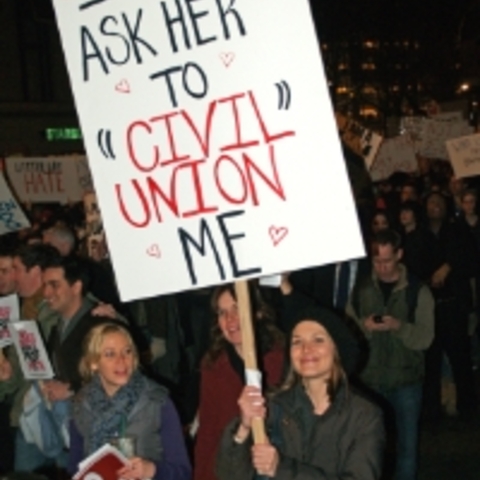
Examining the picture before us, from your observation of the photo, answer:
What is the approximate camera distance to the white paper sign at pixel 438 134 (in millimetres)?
16500

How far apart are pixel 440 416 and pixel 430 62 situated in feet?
119

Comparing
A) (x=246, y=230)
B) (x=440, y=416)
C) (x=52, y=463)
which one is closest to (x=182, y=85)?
(x=246, y=230)

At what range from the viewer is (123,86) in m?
3.67

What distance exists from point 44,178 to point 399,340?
792 centimetres

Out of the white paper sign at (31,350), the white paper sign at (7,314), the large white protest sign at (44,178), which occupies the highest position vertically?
the large white protest sign at (44,178)

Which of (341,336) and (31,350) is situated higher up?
(31,350)

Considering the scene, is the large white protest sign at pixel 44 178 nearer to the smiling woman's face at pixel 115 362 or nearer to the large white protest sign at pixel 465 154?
the large white protest sign at pixel 465 154

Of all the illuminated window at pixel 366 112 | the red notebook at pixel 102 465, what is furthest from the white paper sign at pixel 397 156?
the illuminated window at pixel 366 112

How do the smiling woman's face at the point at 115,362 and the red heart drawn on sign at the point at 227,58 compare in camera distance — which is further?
the smiling woman's face at the point at 115,362

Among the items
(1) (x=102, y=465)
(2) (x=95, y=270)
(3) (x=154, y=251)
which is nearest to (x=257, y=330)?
(1) (x=102, y=465)

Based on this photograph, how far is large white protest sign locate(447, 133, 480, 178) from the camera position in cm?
1307

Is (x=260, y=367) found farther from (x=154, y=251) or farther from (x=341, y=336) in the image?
(x=154, y=251)

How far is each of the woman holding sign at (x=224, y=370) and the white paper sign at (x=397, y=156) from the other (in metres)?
11.3

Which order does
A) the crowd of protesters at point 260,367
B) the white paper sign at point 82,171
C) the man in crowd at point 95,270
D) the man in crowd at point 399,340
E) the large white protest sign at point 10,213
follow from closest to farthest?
the crowd of protesters at point 260,367 → the man in crowd at point 399,340 → the man in crowd at point 95,270 → the large white protest sign at point 10,213 → the white paper sign at point 82,171
